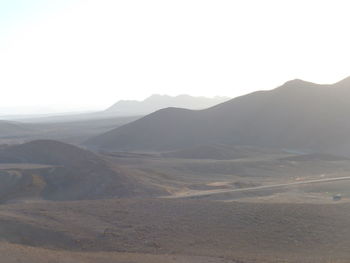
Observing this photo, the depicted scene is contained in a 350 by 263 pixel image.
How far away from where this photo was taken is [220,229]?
23.3m

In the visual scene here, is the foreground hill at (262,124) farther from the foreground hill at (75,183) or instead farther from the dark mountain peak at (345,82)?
the foreground hill at (75,183)

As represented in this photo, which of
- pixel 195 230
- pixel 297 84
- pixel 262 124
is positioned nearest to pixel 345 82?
pixel 297 84

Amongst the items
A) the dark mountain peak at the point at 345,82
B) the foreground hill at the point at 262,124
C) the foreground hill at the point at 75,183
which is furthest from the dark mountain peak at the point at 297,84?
the foreground hill at the point at 75,183

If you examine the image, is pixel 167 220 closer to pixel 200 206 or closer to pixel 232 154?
pixel 200 206

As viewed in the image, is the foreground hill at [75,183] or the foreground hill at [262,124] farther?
the foreground hill at [262,124]

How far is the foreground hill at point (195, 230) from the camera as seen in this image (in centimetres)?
2055

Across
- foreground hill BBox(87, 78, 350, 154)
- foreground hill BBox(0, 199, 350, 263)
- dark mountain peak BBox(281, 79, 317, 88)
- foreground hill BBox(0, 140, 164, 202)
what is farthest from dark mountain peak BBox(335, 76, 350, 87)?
foreground hill BBox(0, 199, 350, 263)

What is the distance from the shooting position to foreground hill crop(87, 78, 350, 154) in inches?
3211

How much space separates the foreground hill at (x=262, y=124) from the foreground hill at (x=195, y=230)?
174 ft

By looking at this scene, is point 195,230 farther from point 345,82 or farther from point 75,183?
point 345,82

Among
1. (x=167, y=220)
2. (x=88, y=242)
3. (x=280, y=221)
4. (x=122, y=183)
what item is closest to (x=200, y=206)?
(x=167, y=220)

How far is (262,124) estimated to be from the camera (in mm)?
90438

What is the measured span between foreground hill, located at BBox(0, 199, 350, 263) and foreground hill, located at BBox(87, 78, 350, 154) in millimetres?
53024

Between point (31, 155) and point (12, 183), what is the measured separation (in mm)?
20646
